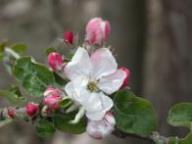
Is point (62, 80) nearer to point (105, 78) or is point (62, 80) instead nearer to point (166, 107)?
point (105, 78)

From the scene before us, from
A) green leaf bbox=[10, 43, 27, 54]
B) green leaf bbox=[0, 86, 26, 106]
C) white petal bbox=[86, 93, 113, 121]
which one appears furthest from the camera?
green leaf bbox=[10, 43, 27, 54]

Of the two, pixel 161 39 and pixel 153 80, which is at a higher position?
pixel 161 39

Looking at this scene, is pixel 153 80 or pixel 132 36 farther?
pixel 132 36

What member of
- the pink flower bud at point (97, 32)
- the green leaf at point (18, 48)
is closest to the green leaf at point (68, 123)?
the pink flower bud at point (97, 32)

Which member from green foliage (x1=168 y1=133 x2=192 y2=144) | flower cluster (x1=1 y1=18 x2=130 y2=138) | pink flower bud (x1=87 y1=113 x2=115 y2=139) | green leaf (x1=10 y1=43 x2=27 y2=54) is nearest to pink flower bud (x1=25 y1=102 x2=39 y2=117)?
flower cluster (x1=1 y1=18 x2=130 y2=138)

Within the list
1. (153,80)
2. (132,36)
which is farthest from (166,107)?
(132,36)

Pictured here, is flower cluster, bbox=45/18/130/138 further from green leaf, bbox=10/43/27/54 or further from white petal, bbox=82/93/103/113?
green leaf, bbox=10/43/27/54

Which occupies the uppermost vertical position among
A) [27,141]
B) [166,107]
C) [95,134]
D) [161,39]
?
[95,134]
